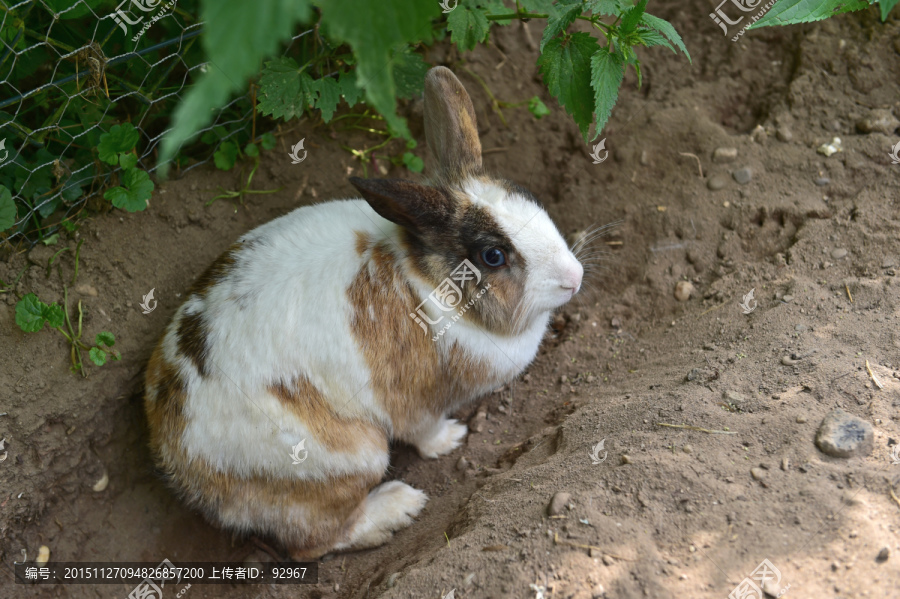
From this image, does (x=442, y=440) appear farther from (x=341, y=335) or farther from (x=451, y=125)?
(x=451, y=125)

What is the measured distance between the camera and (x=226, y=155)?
4535 millimetres

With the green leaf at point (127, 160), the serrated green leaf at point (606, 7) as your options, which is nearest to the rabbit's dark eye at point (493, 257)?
the serrated green leaf at point (606, 7)

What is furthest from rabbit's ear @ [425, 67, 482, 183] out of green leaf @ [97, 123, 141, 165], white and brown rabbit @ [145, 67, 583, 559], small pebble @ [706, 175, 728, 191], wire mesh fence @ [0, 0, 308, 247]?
small pebble @ [706, 175, 728, 191]

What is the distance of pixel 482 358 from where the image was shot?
374 centimetres

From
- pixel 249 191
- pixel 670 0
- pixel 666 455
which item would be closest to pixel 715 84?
pixel 670 0

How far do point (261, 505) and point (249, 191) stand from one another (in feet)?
7.37

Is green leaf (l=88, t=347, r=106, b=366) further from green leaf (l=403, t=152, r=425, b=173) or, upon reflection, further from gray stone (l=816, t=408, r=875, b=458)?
gray stone (l=816, t=408, r=875, b=458)

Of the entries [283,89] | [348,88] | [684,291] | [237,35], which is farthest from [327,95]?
[684,291]

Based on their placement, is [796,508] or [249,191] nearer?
[796,508]

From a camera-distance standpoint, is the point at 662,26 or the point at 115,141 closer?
the point at 662,26

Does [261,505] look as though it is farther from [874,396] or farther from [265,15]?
[874,396]

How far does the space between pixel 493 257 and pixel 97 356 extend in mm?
2435

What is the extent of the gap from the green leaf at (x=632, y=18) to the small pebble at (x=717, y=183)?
1607 mm

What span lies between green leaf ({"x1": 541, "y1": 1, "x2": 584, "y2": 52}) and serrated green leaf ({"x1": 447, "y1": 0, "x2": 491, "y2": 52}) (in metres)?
0.41
